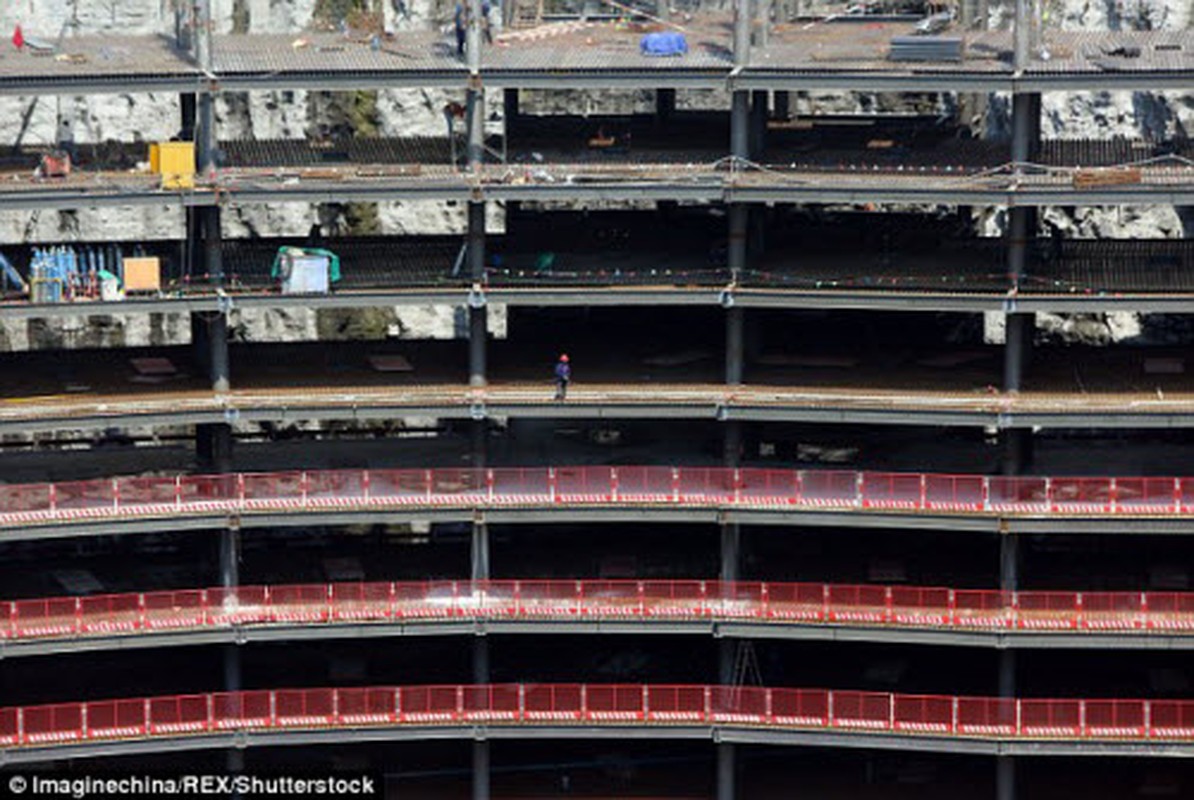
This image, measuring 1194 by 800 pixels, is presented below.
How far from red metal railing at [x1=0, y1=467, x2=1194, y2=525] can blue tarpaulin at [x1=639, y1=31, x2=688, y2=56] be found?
47.6 ft

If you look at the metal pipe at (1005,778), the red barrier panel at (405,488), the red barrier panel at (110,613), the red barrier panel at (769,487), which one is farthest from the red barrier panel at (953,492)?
the red barrier panel at (110,613)

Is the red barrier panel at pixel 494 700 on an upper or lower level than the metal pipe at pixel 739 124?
lower

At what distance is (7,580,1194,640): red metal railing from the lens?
90.9m

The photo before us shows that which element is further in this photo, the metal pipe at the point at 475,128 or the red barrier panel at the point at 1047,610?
the metal pipe at the point at 475,128

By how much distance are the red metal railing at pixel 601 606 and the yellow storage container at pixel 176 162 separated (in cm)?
1393

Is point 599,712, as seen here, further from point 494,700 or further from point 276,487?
point 276,487

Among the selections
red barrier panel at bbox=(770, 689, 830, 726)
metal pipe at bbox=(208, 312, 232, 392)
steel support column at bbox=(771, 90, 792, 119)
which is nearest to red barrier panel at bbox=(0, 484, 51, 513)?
metal pipe at bbox=(208, 312, 232, 392)

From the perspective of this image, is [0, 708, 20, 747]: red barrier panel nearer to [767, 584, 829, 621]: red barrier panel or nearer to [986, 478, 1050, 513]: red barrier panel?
[767, 584, 829, 621]: red barrier panel

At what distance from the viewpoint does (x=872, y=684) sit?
317 ft

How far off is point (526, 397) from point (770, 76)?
1367 centimetres

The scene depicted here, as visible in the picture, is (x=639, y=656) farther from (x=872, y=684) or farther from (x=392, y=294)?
(x=392, y=294)

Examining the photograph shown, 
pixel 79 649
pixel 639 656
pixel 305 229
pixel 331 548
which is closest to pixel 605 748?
pixel 639 656

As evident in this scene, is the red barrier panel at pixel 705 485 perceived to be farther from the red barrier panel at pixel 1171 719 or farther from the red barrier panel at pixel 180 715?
the red barrier panel at pixel 180 715

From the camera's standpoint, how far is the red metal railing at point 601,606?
90938 mm
